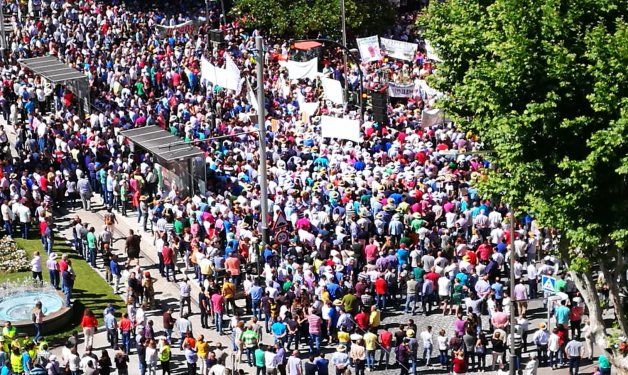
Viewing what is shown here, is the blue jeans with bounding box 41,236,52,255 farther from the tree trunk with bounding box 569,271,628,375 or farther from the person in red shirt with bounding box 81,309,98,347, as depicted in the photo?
the tree trunk with bounding box 569,271,628,375

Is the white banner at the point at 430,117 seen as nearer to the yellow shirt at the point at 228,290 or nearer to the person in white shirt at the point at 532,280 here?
the person in white shirt at the point at 532,280

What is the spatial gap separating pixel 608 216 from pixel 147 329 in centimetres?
1210

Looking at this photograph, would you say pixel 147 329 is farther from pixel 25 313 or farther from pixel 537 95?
pixel 537 95

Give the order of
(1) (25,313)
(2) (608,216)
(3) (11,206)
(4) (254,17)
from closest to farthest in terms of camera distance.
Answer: (2) (608,216)
(1) (25,313)
(3) (11,206)
(4) (254,17)

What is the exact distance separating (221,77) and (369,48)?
25.0ft

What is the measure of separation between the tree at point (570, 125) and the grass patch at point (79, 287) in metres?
13.0

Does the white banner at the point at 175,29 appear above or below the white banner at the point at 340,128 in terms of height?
above

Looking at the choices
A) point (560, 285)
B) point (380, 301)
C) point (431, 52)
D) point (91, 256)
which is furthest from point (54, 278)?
point (560, 285)

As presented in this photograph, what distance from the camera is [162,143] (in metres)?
44.1

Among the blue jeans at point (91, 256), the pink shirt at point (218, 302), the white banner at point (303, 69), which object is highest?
the white banner at point (303, 69)

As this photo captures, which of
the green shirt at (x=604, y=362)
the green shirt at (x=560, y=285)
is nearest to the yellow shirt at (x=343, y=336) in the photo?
the green shirt at (x=560, y=285)

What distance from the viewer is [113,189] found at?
44.0 meters

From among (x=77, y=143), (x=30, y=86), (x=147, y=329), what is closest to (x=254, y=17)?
(x=30, y=86)

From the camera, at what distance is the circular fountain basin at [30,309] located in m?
36.3
